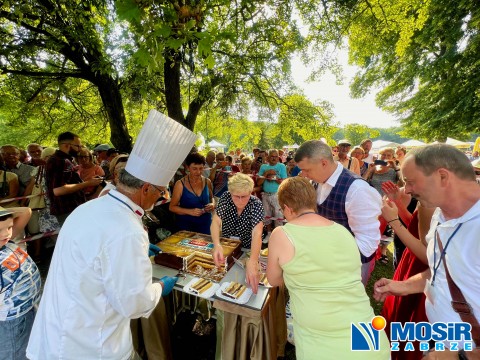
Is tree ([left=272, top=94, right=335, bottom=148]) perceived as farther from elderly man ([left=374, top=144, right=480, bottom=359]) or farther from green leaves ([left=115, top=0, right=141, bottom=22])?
green leaves ([left=115, top=0, right=141, bottom=22])

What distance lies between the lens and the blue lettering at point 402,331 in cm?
187

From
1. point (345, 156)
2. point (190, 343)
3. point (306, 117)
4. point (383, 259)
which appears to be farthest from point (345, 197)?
point (306, 117)

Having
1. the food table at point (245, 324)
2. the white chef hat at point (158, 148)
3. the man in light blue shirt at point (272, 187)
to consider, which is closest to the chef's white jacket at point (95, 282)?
the white chef hat at point (158, 148)

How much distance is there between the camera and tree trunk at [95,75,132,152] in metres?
5.23

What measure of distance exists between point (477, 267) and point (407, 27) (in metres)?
4.64

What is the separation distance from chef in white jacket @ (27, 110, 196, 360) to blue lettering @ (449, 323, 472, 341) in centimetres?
192

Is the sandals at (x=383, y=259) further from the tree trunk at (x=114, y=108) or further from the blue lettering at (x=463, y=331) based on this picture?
the tree trunk at (x=114, y=108)

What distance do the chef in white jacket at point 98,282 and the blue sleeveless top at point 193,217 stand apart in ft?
6.88

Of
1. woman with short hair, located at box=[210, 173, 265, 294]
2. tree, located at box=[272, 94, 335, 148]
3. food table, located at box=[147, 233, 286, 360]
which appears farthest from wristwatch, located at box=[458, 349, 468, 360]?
tree, located at box=[272, 94, 335, 148]

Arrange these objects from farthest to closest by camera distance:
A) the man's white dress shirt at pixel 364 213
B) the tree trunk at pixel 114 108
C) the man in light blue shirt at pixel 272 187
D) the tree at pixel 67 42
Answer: the man in light blue shirt at pixel 272 187
the tree trunk at pixel 114 108
the tree at pixel 67 42
the man's white dress shirt at pixel 364 213

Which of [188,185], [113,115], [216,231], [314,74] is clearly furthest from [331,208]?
[113,115]

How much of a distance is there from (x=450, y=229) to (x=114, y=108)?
6351mm

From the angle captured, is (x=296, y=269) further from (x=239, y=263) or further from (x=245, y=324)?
(x=239, y=263)

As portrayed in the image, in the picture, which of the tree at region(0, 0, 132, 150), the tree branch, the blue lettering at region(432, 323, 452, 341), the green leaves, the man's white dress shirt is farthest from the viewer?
the tree branch
